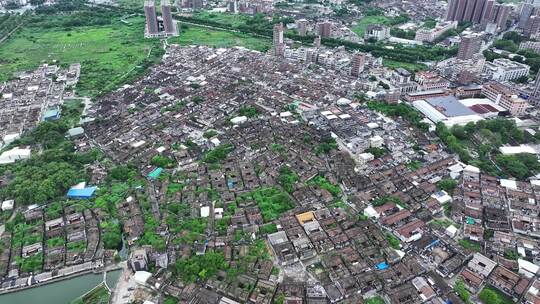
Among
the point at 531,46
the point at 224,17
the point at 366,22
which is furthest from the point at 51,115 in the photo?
the point at 531,46

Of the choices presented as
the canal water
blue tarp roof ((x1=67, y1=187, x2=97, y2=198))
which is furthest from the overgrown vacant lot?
the canal water

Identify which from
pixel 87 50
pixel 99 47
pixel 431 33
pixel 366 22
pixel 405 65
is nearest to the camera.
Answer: pixel 405 65

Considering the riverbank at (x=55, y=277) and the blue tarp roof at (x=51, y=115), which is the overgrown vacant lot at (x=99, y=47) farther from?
the riverbank at (x=55, y=277)

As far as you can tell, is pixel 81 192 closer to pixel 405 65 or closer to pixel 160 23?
pixel 405 65

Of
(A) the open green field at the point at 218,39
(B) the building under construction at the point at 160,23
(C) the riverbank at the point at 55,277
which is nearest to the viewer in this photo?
(C) the riverbank at the point at 55,277

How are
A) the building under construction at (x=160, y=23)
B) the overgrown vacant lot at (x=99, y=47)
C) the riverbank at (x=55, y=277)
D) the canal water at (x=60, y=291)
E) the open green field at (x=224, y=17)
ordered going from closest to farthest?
1. the canal water at (x=60, y=291)
2. the riverbank at (x=55, y=277)
3. the overgrown vacant lot at (x=99, y=47)
4. the building under construction at (x=160, y=23)
5. the open green field at (x=224, y=17)

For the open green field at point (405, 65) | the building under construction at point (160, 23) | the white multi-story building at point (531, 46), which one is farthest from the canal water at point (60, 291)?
the white multi-story building at point (531, 46)

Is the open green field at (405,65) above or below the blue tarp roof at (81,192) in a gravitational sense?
above

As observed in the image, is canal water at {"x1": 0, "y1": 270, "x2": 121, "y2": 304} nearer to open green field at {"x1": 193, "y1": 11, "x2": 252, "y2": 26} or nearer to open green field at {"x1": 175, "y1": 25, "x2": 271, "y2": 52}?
open green field at {"x1": 175, "y1": 25, "x2": 271, "y2": 52}
